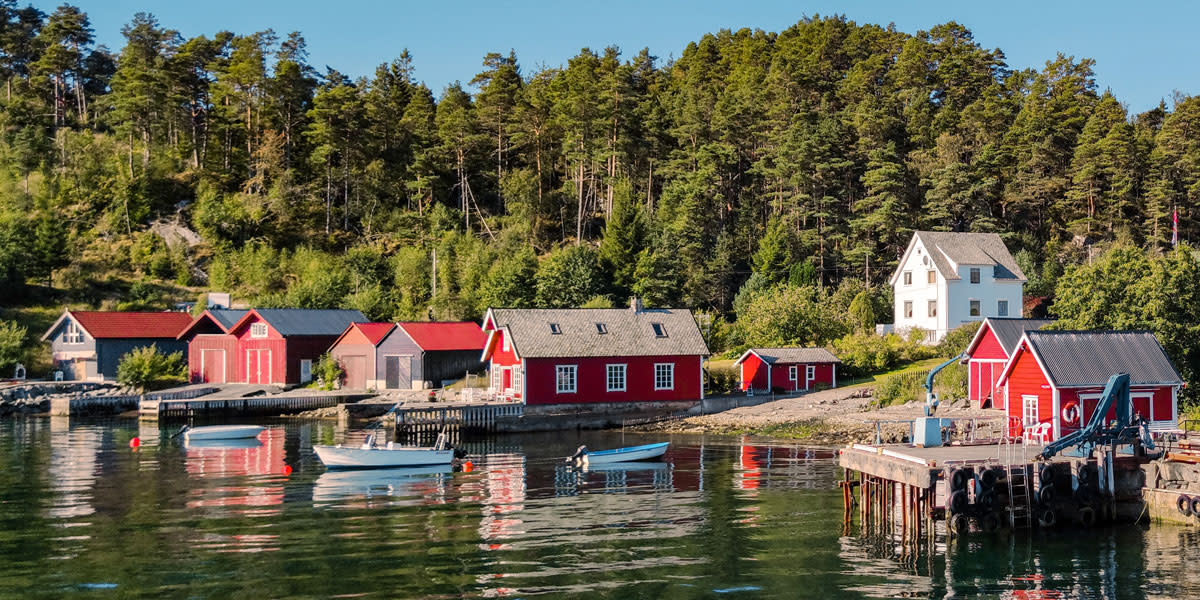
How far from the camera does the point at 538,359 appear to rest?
5591 centimetres

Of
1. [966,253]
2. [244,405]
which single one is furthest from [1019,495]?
[244,405]

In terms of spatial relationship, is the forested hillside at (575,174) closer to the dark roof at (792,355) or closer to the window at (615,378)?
the dark roof at (792,355)

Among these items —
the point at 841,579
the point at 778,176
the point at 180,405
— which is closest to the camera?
the point at 841,579

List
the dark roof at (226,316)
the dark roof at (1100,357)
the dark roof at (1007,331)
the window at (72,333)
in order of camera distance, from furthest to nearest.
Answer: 1. the window at (72,333)
2. the dark roof at (226,316)
3. the dark roof at (1007,331)
4. the dark roof at (1100,357)

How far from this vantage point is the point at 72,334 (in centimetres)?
7738

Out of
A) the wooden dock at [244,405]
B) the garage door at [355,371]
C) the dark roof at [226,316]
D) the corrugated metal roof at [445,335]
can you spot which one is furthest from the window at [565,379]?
the dark roof at [226,316]

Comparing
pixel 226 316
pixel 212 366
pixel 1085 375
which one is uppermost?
pixel 226 316

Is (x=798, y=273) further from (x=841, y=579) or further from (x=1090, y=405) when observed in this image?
(x=841, y=579)

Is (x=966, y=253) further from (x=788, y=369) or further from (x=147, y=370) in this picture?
(x=147, y=370)

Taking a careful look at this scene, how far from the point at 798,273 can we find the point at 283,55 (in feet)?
207

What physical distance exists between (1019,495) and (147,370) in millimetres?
60858

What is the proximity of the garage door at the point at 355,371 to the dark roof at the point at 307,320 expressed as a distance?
172 inches

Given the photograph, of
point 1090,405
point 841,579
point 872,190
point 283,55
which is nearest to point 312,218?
point 283,55

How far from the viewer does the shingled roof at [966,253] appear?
7112 cm
